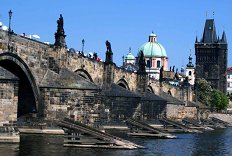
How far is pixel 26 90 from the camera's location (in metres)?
48.3

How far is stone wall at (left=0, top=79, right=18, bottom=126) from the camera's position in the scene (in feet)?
112

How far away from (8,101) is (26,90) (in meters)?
14.0

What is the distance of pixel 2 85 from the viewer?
112 ft

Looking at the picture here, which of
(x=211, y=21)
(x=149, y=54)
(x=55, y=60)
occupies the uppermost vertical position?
(x=211, y=21)

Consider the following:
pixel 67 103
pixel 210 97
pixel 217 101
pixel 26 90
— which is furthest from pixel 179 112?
pixel 67 103

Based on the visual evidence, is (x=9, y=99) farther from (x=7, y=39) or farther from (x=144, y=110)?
(x=144, y=110)

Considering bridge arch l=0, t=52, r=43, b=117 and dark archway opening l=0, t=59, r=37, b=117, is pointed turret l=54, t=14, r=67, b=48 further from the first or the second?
dark archway opening l=0, t=59, r=37, b=117

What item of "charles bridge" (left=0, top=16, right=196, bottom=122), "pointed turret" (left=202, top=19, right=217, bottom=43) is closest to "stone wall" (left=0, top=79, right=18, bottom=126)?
"charles bridge" (left=0, top=16, right=196, bottom=122)

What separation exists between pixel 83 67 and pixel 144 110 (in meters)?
18.3

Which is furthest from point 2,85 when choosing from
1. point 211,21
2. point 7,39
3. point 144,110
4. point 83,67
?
point 211,21

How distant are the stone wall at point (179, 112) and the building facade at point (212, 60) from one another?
81093 millimetres

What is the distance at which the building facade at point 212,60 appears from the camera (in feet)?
627

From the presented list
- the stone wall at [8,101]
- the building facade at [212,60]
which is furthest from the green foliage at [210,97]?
the stone wall at [8,101]

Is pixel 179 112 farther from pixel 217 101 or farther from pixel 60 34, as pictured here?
pixel 60 34
